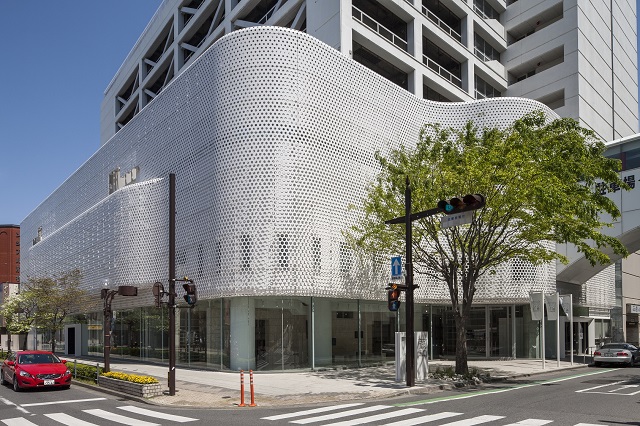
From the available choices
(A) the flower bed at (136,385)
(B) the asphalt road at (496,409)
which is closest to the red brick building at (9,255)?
(A) the flower bed at (136,385)

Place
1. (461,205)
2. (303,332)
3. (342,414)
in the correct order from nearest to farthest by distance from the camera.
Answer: (342,414) < (461,205) < (303,332)

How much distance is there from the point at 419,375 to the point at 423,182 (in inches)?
304

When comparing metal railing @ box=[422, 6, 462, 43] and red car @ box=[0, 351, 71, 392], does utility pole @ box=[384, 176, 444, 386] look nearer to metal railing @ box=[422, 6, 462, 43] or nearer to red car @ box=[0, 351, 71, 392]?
red car @ box=[0, 351, 71, 392]

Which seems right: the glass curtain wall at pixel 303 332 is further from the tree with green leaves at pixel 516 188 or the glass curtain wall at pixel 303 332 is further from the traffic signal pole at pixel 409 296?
the traffic signal pole at pixel 409 296

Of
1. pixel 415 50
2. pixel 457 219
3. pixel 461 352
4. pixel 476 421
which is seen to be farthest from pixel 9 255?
pixel 476 421

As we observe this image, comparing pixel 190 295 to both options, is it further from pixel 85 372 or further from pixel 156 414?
pixel 85 372

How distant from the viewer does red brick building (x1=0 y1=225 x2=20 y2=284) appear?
8944 cm

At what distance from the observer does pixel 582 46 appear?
47.0 meters

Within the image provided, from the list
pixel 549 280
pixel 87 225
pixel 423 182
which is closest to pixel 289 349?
pixel 423 182

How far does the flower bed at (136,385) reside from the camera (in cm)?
1809

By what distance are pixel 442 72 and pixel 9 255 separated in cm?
7434

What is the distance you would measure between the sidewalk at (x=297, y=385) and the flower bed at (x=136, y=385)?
295mm

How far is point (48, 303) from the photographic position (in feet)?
119

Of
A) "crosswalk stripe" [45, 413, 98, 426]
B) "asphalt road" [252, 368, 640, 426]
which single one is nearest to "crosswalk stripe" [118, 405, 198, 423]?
"crosswalk stripe" [45, 413, 98, 426]
